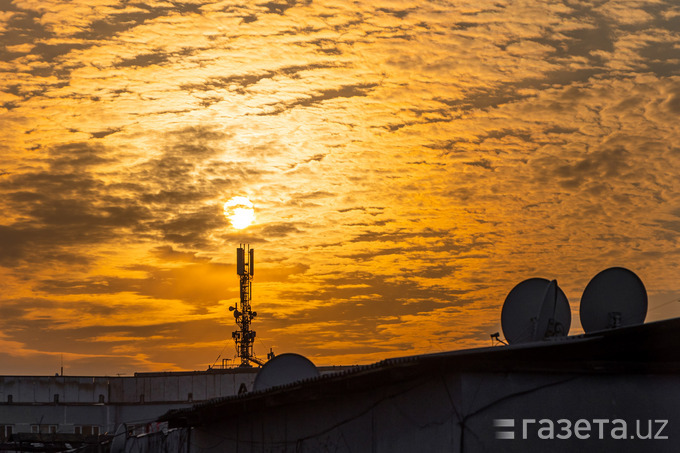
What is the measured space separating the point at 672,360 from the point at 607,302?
5017mm

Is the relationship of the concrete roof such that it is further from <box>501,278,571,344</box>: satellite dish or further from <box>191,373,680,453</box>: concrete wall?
<box>501,278,571,344</box>: satellite dish

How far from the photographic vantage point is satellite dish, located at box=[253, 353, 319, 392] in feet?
84.3

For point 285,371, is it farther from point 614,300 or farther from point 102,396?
point 102,396

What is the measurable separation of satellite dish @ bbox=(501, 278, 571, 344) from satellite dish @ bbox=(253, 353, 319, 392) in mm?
8475

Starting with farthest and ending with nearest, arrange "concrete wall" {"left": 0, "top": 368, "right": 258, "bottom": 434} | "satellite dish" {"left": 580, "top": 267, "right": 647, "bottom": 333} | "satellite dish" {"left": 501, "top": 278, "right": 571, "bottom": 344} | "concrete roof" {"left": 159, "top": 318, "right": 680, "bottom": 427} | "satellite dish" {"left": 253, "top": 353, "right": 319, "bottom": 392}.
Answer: "concrete wall" {"left": 0, "top": 368, "right": 258, "bottom": 434} < "satellite dish" {"left": 253, "top": 353, "right": 319, "bottom": 392} < "satellite dish" {"left": 580, "top": 267, "right": 647, "bottom": 333} < "satellite dish" {"left": 501, "top": 278, "right": 571, "bottom": 344} < "concrete roof" {"left": 159, "top": 318, "right": 680, "bottom": 427}

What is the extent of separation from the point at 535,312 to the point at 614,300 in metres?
1.74

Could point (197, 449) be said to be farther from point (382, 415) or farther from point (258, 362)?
point (258, 362)

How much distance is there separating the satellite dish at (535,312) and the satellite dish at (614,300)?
2.24 feet

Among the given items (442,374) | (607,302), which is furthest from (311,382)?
(607,302)

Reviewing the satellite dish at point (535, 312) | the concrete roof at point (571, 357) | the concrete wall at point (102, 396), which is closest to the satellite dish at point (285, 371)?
the satellite dish at point (535, 312)

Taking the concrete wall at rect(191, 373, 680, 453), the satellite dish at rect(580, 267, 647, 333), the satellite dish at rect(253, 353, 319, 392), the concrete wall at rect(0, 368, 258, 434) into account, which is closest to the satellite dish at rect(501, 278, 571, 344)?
the satellite dish at rect(580, 267, 647, 333)

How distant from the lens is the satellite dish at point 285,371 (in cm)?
2569

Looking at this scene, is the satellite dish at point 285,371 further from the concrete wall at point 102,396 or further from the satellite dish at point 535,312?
the concrete wall at point 102,396

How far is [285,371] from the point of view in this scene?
25812 millimetres
